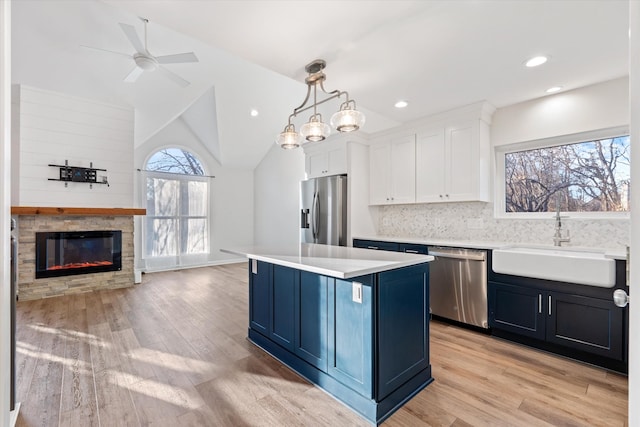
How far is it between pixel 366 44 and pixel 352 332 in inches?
79.5

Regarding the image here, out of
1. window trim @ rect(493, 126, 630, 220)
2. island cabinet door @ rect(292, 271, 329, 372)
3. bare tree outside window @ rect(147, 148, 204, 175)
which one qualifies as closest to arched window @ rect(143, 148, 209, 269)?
bare tree outside window @ rect(147, 148, 204, 175)

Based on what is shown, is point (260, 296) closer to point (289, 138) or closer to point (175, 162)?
point (289, 138)

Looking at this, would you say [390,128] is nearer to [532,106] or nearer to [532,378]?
[532,106]

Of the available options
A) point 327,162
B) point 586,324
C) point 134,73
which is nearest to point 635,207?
point 586,324

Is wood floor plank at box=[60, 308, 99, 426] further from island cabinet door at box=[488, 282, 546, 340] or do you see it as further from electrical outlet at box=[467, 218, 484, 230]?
electrical outlet at box=[467, 218, 484, 230]

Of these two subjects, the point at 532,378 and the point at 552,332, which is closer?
the point at 532,378

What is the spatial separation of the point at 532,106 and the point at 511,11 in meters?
1.75

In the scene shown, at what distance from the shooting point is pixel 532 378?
7.00 ft

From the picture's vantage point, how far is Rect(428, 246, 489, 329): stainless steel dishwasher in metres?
2.93

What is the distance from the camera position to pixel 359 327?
70.1 inches

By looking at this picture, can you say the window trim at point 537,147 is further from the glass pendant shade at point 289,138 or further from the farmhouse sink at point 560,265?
the glass pendant shade at point 289,138

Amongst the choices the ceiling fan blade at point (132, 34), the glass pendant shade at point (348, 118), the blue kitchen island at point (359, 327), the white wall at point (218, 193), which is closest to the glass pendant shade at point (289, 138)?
the glass pendant shade at point (348, 118)

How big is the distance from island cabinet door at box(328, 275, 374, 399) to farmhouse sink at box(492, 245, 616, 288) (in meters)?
1.69

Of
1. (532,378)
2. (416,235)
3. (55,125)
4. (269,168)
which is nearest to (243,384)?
(532,378)
